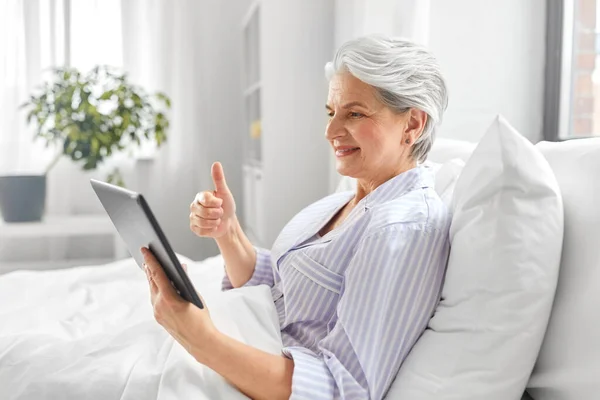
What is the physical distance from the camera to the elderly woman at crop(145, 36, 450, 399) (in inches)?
37.5

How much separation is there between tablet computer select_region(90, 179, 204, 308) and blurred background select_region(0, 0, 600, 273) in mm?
1363

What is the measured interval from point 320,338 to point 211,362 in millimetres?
227

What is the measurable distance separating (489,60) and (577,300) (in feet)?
5.33

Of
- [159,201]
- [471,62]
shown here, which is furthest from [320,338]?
[159,201]

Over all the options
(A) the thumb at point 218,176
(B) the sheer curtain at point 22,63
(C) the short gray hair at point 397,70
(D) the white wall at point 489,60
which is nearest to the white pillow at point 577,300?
(C) the short gray hair at point 397,70

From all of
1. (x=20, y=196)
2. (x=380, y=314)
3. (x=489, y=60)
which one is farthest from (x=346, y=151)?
(x=20, y=196)

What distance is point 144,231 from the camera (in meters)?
0.91

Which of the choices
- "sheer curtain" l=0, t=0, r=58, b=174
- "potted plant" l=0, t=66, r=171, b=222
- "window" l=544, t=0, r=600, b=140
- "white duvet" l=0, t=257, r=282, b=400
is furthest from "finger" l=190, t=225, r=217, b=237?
"sheer curtain" l=0, t=0, r=58, b=174

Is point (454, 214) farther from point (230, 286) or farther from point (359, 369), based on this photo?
point (230, 286)

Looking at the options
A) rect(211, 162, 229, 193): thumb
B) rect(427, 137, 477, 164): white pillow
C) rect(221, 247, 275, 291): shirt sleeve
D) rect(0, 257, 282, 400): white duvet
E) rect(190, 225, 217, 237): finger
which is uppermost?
rect(427, 137, 477, 164): white pillow

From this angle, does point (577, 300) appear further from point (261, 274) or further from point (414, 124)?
point (261, 274)

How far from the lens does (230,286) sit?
1.58 m

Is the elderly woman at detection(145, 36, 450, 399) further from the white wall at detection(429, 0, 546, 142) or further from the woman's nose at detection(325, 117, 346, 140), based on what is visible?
the white wall at detection(429, 0, 546, 142)

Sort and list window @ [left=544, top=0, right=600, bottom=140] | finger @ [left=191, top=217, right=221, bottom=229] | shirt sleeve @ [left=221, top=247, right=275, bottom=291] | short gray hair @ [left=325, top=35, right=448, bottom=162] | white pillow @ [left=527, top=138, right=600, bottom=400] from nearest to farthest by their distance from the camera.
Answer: white pillow @ [left=527, top=138, right=600, bottom=400], short gray hair @ [left=325, top=35, right=448, bottom=162], finger @ [left=191, top=217, right=221, bottom=229], shirt sleeve @ [left=221, top=247, right=275, bottom=291], window @ [left=544, top=0, right=600, bottom=140]
